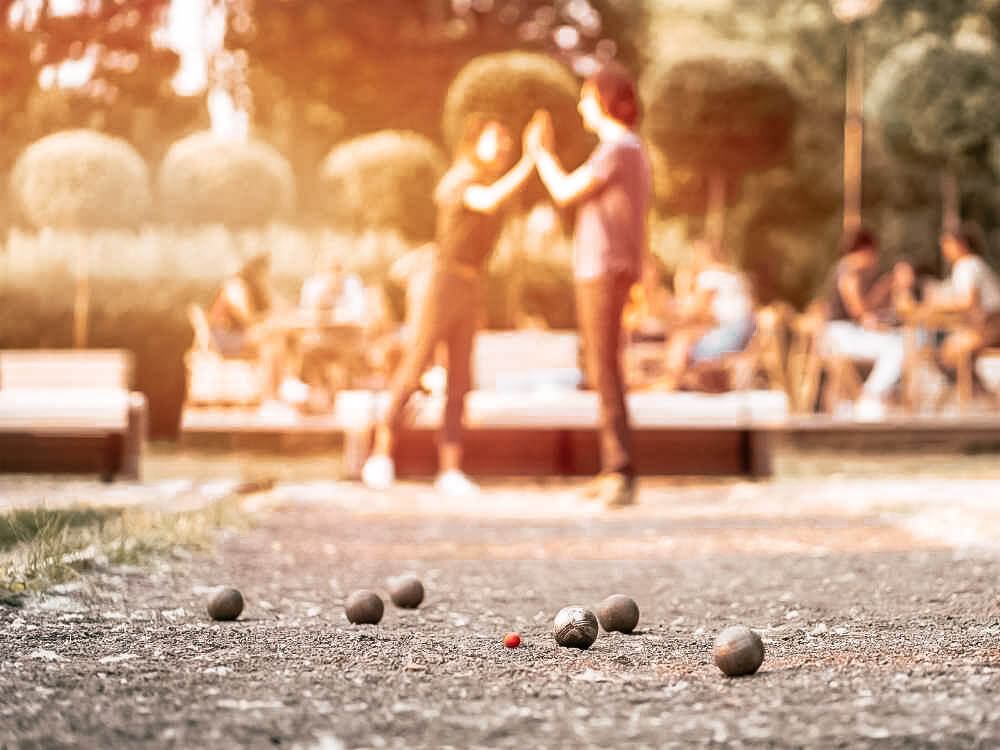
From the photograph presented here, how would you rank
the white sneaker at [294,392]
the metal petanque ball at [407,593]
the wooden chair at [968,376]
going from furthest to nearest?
the wooden chair at [968,376] < the white sneaker at [294,392] < the metal petanque ball at [407,593]

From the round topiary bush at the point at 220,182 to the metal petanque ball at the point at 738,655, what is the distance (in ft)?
58.6

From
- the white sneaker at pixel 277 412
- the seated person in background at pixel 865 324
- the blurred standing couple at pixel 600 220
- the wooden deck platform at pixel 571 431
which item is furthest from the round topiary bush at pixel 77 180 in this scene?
the blurred standing couple at pixel 600 220

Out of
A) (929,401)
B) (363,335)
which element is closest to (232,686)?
(363,335)

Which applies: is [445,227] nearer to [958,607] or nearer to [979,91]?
[958,607]

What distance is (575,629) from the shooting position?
397 cm

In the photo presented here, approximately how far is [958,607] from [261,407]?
27.7ft

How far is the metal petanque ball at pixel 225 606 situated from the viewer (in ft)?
14.6

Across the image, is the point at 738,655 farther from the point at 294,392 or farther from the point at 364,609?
the point at 294,392

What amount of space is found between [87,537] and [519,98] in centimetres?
1292

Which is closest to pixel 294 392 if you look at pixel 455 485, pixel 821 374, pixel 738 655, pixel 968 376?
pixel 455 485

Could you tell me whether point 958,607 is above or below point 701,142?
below

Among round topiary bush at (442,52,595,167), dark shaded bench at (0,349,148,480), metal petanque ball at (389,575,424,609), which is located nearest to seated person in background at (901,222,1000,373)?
round topiary bush at (442,52,595,167)

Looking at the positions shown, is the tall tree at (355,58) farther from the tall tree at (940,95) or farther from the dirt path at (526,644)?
the dirt path at (526,644)

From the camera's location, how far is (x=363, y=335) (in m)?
12.3
